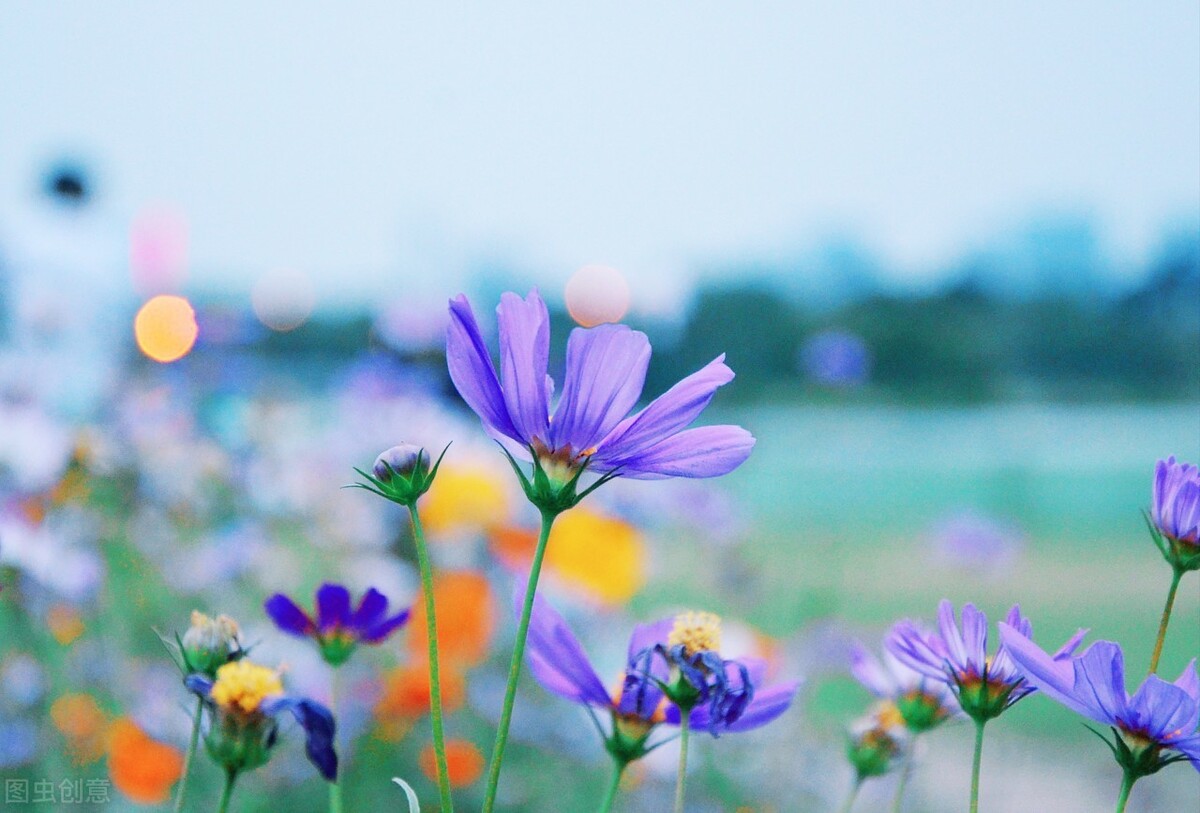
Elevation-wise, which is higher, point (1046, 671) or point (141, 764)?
point (1046, 671)

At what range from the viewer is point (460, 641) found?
1062 millimetres

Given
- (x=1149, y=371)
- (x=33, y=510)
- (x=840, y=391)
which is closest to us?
(x=33, y=510)

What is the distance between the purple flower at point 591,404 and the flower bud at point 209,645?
3.3 inches

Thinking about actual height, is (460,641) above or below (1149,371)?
below

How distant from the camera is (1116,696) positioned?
20 centimetres

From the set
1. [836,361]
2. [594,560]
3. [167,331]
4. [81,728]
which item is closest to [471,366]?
[81,728]

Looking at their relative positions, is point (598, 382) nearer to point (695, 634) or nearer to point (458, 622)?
point (695, 634)

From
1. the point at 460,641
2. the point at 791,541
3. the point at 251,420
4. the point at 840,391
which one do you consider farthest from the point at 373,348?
the point at 791,541

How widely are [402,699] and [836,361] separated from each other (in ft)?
4.02

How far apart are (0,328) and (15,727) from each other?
50 cm

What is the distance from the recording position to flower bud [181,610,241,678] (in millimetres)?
250

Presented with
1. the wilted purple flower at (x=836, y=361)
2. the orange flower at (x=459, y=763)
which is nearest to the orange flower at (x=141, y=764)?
the orange flower at (x=459, y=763)

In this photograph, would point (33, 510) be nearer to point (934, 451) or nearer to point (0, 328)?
point (0, 328)

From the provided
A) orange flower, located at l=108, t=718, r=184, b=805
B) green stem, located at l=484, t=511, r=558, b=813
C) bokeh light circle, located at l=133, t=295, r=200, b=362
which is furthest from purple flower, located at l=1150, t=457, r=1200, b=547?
bokeh light circle, located at l=133, t=295, r=200, b=362
